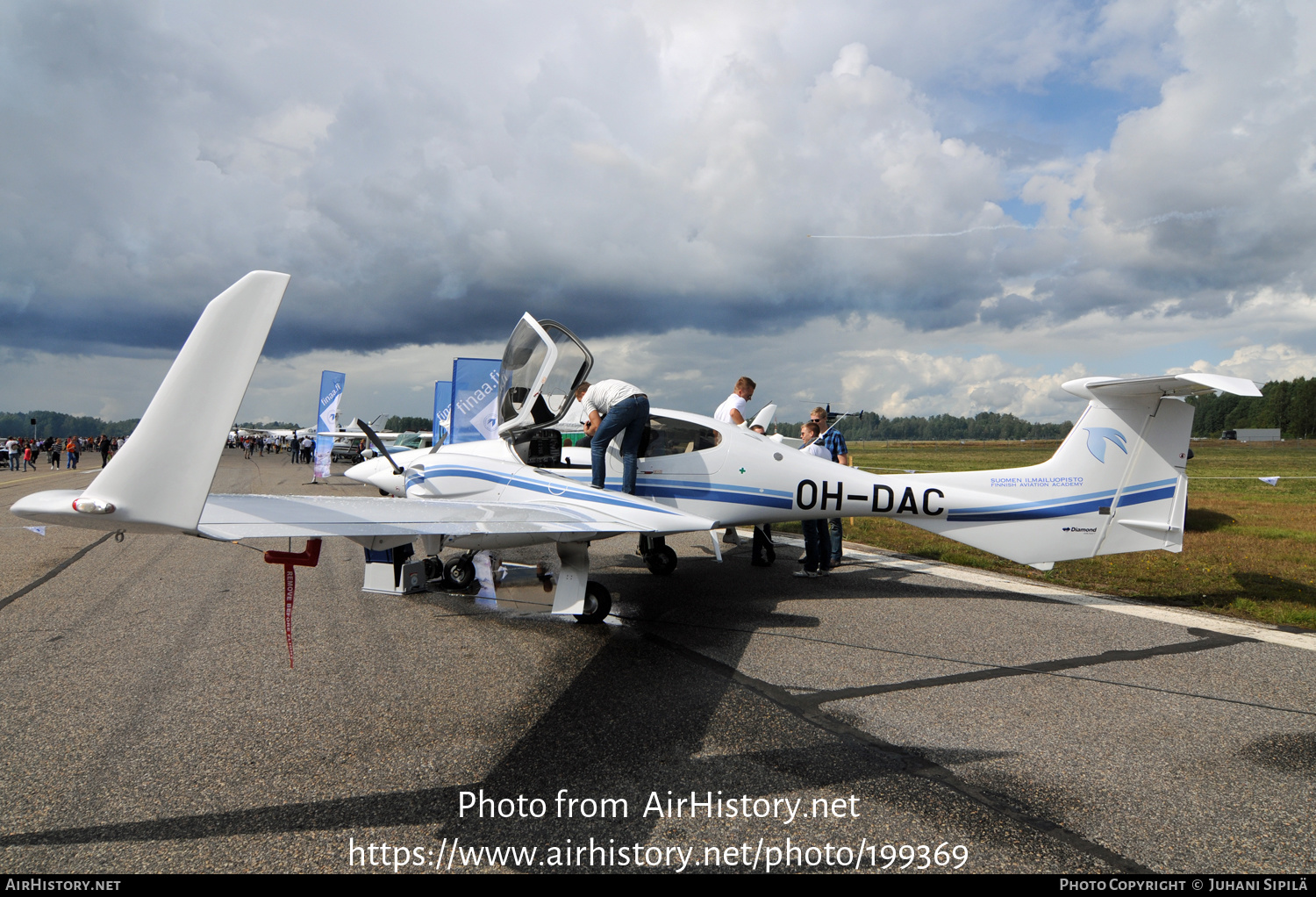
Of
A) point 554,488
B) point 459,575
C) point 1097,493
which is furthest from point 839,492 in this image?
point 459,575

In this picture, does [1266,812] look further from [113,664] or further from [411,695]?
[113,664]

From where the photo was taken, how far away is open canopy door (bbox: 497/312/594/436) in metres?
7.06

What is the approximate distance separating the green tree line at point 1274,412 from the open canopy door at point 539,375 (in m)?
113

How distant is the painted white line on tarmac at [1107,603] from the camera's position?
239 inches

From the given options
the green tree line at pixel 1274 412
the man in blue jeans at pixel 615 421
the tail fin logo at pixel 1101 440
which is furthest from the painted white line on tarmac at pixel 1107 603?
the green tree line at pixel 1274 412

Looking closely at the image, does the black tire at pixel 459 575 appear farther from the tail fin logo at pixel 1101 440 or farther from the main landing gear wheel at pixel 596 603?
the tail fin logo at pixel 1101 440

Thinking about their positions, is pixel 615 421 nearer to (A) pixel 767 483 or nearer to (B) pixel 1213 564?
(A) pixel 767 483

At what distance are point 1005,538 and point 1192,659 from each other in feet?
6.37

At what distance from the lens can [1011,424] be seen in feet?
586

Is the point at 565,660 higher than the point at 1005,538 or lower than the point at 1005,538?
lower

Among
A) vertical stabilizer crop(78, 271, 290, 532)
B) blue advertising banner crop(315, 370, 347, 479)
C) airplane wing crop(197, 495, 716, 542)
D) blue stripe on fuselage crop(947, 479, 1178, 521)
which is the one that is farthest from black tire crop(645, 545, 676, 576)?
blue advertising banner crop(315, 370, 347, 479)

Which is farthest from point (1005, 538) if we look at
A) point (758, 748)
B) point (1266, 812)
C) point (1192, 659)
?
point (758, 748)

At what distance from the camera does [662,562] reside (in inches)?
349

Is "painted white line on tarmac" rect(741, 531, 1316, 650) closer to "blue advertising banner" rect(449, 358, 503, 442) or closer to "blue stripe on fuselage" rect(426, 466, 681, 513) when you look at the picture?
"blue stripe on fuselage" rect(426, 466, 681, 513)
